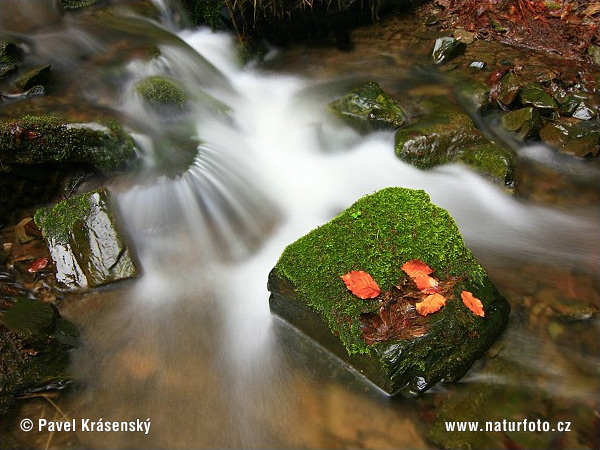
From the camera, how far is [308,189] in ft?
18.3

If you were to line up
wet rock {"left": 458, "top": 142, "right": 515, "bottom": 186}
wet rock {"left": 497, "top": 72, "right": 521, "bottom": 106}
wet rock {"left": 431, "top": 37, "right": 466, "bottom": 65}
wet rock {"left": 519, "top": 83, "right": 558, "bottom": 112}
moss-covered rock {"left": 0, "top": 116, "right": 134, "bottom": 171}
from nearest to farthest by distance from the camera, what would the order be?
moss-covered rock {"left": 0, "top": 116, "right": 134, "bottom": 171} → wet rock {"left": 458, "top": 142, "right": 515, "bottom": 186} → wet rock {"left": 519, "top": 83, "right": 558, "bottom": 112} → wet rock {"left": 497, "top": 72, "right": 521, "bottom": 106} → wet rock {"left": 431, "top": 37, "right": 466, "bottom": 65}

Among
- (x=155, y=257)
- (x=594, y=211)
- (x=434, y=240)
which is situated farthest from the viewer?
(x=594, y=211)

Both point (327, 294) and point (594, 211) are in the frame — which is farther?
point (594, 211)

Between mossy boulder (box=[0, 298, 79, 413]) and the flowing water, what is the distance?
140mm

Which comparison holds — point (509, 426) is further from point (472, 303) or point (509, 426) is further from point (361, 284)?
point (361, 284)

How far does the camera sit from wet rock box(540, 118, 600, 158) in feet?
18.8

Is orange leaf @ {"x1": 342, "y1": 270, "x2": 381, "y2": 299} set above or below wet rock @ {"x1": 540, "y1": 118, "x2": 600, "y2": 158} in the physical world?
above

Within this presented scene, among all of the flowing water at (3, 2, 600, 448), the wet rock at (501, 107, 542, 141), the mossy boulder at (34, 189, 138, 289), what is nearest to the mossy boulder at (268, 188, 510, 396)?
the flowing water at (3, 2, 600, 448)

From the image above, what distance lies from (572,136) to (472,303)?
3.76m

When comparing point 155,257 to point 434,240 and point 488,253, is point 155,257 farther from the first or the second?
point 488,253

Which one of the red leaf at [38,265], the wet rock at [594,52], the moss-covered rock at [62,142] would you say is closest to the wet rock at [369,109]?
the moss-covered rock at [62,142]

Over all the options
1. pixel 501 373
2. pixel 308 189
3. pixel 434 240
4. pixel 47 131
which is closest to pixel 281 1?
pixel 308 189

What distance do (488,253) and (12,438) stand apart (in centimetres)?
457

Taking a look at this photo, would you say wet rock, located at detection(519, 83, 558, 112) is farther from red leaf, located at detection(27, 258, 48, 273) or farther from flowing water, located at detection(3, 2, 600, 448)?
red leaf, located at detection(27, 258, 48, 273)
